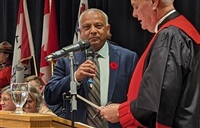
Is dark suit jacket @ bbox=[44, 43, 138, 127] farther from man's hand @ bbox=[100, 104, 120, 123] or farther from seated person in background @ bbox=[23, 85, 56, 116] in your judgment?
man's hand @ bbox=[100, 104, 120, 123]

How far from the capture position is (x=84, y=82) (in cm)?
256

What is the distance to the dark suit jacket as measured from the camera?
8.21 feet

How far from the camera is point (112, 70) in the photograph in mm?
2623

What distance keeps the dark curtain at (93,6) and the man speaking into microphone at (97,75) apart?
1.43 meters

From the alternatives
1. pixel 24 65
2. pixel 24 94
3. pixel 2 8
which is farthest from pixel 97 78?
pixel 2 8

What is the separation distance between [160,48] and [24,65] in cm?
351

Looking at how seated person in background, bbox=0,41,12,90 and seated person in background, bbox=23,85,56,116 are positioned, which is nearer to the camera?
seated person in background, bbox=23,85,56,116

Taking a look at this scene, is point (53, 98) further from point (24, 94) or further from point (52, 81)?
point (24, 94)

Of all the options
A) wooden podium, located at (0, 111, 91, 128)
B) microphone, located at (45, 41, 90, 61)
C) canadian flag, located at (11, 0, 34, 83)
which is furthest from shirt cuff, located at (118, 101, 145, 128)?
canadian flag, located at (11, 0, 34, 83)

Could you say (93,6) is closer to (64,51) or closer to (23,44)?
(23,44)

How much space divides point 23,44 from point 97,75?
2540 millimetres

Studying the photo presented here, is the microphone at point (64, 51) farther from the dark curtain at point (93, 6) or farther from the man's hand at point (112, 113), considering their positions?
the dark curtain at point (93, 6)

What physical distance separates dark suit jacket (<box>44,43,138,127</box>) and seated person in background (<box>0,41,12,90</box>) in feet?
8.89

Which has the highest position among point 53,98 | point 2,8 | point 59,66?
point 2,8
